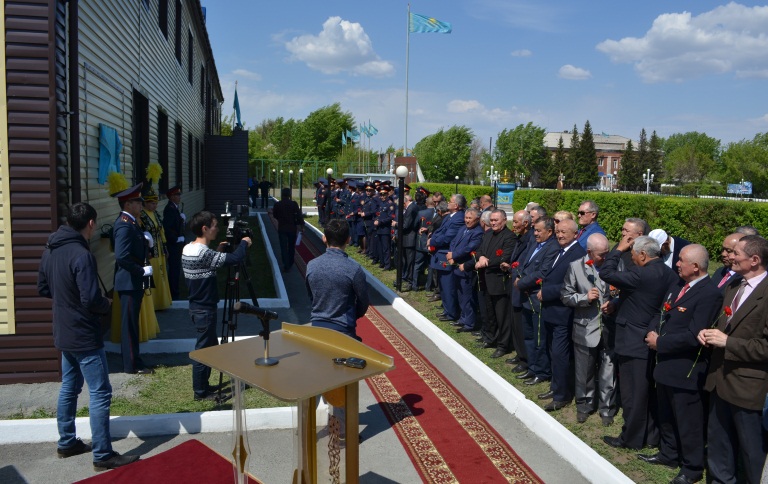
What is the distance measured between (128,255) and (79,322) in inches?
89.3

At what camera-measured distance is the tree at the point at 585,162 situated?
89.2 metres

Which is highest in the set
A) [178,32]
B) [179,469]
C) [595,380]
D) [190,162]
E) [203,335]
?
[178,32]

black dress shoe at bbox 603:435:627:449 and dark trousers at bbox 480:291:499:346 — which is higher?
dark trousers at bbox 480:291:499:346

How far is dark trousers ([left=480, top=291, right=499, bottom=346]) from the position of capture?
8.28 meters

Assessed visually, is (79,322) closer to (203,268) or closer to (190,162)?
(203,268)

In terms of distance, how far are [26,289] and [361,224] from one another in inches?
433

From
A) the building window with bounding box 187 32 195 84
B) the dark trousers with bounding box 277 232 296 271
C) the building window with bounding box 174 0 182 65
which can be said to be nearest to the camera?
the dark trousers with bounding box 277 232 296 271

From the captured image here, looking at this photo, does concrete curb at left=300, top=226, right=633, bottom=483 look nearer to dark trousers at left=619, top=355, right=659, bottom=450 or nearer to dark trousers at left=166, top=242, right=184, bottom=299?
dark trousers at left=619, top=355, right=659, bottom=450

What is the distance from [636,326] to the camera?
17.0 feet

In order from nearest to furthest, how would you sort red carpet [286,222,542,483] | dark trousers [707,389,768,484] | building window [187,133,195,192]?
dark trousers [707,389,768,484]
red carpet [286,222,542,483]
building window [187,133,195,192]

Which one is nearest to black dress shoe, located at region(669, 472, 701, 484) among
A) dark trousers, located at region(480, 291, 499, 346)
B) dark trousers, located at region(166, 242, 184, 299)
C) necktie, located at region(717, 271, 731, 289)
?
necktie, located at region(717, 271, 731, 289)

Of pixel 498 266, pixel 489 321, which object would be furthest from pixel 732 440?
pixel 489 321

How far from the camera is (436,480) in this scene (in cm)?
472

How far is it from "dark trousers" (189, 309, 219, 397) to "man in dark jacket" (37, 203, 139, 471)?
1151 millimetres
